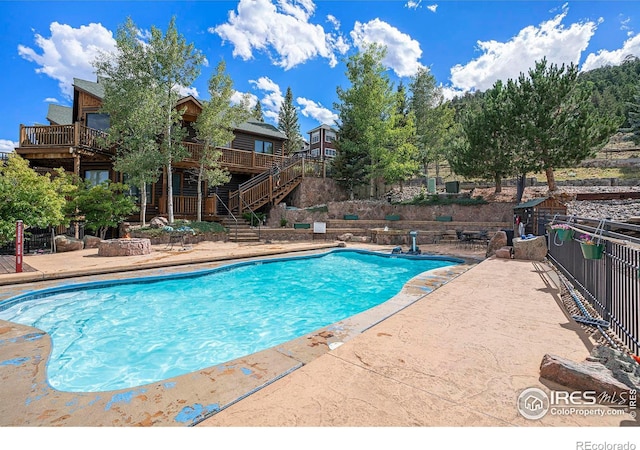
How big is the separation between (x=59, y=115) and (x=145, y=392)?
22.7m

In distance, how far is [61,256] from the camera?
8.81 m

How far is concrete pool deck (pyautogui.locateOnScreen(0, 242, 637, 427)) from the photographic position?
5.73ft

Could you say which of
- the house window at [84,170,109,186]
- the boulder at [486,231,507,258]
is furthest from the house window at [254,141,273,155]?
the boulder at [486,231,507,258]

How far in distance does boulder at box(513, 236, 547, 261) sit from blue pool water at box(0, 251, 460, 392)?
281cm

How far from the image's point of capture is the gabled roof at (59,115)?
16.9 meters

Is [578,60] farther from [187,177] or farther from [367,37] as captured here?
[187,177]

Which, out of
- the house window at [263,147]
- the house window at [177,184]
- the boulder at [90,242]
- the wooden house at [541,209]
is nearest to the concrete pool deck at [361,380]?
the wooden house at [541,209]

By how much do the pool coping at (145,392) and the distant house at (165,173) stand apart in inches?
509

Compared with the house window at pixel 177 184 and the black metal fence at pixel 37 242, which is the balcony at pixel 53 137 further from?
the black metal fence at pixel 37 242

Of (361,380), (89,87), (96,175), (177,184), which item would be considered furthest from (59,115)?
(361,380)

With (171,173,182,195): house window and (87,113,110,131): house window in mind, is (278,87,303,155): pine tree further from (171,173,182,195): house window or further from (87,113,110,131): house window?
(87,113,110,131): house window

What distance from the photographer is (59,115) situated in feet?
57.9

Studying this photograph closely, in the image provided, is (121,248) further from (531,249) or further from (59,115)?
(59,115)
